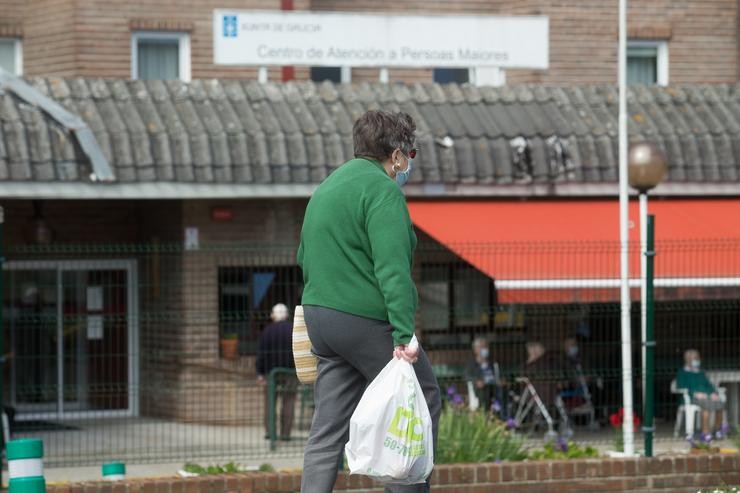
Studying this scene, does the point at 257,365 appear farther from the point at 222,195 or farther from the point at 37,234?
the point at 37,234

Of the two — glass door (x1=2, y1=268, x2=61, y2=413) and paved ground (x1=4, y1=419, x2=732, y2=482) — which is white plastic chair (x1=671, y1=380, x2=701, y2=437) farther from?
glass door (x1=2, y1=268, x2=61, y2=413)

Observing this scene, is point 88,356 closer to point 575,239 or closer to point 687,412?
point 687,412

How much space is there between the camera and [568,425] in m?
13.9

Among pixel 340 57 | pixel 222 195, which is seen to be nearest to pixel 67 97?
pixel 222 195

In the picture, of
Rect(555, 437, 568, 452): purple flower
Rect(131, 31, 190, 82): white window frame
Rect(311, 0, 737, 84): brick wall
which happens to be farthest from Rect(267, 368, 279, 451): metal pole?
Rect(311, 0, 737, 84): brick wall

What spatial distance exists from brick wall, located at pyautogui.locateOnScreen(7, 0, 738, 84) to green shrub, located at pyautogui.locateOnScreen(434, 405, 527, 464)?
11545 millimetres

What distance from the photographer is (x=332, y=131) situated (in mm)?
17484

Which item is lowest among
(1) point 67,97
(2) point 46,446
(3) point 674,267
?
(2) point 46,446

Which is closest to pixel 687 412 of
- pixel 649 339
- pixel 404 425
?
pixel 649 339

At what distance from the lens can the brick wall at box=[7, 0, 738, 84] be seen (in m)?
22.3

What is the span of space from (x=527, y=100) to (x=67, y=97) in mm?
4965

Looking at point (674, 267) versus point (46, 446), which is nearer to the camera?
point (46, 446)

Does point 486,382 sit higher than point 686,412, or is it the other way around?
point 486,382

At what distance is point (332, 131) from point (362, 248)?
10.4 m
